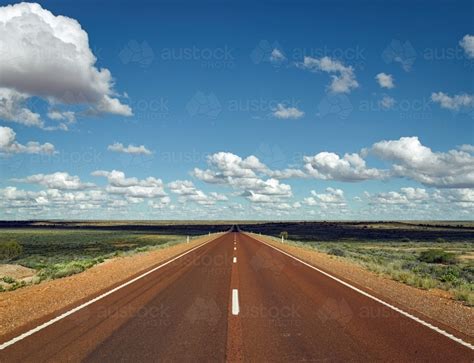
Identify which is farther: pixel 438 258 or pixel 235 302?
pixel 438 258

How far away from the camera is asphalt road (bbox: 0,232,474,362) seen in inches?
242

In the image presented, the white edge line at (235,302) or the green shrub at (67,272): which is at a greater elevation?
the white edge line at (235,302)

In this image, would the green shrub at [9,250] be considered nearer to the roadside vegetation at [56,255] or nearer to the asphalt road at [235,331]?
the roadside vegetation at [56,255]

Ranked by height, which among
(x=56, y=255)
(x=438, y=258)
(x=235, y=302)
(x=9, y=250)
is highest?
(x=235, y=302)

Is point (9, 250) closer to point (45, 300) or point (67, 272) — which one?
point (67, 272)

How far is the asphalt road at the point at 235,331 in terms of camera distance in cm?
615

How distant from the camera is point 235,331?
7.49m

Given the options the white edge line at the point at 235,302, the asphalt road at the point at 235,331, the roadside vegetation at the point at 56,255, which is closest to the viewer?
the asphalt road at the point at 235,331

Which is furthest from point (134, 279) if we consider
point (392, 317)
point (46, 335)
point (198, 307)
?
point (392, 317)

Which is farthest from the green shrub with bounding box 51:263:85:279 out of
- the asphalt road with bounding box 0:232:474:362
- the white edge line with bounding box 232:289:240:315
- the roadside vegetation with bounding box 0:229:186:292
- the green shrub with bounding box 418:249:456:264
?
the green shrub with bounding box 418:249:456:264

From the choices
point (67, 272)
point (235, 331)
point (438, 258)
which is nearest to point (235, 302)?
point (235, 331)

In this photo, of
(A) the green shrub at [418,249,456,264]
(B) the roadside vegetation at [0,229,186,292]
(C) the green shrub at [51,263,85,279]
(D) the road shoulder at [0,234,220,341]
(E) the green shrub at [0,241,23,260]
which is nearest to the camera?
(D) the road shoulder at [0,234,220,341]

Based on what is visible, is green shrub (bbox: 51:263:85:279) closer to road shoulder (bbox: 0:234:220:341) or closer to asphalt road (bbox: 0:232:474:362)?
road shoulder (bbox: 0:234:220:341)

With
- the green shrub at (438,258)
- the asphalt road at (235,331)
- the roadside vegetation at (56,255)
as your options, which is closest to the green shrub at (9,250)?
the roadside vegetation at (56,255)
